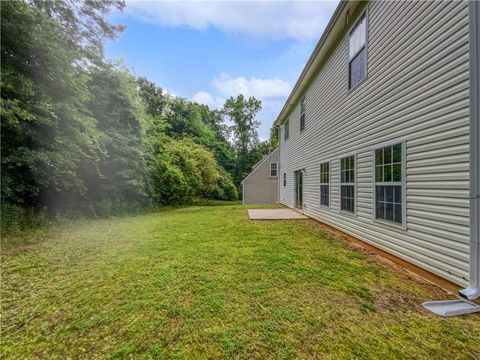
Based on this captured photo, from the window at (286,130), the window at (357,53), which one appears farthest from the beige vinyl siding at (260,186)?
the window at (357,53)

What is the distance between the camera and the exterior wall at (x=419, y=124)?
2564 mm

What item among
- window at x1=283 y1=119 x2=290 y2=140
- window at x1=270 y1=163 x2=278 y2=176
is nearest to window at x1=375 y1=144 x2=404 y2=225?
window at x1=283 y1=119 x2=290 y2=140

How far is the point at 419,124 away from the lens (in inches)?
124

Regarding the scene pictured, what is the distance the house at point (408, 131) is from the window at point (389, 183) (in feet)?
0.06

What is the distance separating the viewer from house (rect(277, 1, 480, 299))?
248cm

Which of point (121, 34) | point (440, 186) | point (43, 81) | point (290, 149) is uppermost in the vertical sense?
point (121, 34)

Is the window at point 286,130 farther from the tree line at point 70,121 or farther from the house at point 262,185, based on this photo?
the house at point 262,185

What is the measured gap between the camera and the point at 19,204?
575 centimetres

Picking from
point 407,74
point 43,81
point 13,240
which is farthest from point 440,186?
point 43,81

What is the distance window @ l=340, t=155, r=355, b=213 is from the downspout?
2.75m

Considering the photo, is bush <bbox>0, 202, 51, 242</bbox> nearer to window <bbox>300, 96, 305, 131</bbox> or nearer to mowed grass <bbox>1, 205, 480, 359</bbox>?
mowed grass <bbox>1, 205, 480, 359</bbox>

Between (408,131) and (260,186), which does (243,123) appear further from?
(408,131)

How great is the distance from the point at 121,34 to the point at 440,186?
30.9ft

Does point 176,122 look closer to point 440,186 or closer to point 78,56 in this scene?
point 78,56
